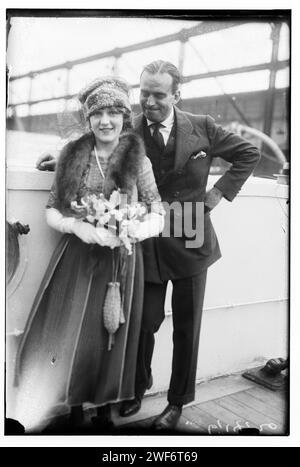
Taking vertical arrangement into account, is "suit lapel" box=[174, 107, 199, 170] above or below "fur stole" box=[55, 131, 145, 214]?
above

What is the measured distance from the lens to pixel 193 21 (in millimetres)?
2504

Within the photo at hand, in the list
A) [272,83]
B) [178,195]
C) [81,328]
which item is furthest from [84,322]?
[272,83]

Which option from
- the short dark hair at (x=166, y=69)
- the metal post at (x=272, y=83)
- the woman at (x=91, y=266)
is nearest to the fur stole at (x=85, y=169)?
the woman at (x=91, y=266)

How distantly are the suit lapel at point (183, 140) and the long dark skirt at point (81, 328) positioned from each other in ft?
1.68

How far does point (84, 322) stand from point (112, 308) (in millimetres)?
168

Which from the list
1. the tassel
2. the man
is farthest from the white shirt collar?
the tassel

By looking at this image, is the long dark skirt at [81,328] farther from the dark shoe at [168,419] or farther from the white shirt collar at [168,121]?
the white shirt collar at [168,121]

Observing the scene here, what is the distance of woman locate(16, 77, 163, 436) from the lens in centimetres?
244

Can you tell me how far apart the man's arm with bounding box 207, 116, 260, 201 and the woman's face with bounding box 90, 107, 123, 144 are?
0.49 meters

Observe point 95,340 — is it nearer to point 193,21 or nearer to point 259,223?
point 259,223

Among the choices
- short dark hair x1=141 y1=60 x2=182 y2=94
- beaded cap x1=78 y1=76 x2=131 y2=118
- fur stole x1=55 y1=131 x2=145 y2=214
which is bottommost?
fur stole x1=55 y1=131 x2=145 y2=214

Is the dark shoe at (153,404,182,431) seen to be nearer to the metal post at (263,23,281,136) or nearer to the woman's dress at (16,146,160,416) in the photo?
the woman's dress at (16,146,160,416)

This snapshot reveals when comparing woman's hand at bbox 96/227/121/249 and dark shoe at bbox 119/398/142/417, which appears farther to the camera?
dark shoe at bbox 119/398/142/417
